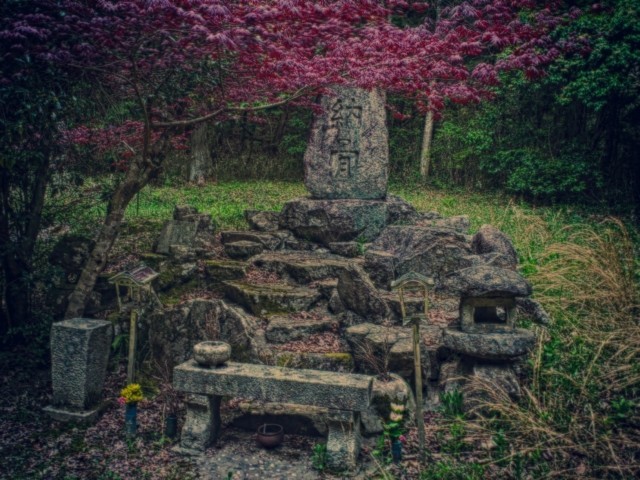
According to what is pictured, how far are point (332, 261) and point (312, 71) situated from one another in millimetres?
2518

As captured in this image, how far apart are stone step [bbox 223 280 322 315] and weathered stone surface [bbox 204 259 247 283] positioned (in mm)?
310

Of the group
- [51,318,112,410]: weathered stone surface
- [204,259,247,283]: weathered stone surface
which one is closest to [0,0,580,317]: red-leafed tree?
[51,318,112,410]: weathered stone surface

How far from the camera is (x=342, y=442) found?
14.4ft

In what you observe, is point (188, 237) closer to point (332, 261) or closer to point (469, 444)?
point (332, 261)

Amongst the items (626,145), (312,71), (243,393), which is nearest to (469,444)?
(243,393)

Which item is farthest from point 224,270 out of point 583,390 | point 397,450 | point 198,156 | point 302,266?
point 198,156

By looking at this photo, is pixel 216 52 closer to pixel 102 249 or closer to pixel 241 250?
pixel 102 249

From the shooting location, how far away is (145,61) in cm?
554

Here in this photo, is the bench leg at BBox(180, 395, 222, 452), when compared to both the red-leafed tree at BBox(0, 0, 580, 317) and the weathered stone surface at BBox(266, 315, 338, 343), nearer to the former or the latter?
the weathered stone surface at BBox(266, 315, 338, 343)

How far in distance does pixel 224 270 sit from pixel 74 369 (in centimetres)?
221

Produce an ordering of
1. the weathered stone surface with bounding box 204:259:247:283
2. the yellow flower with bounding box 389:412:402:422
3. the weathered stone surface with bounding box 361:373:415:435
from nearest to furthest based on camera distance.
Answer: the yellow flower with bounding box 389:412:402:422, the weathered stone surface with bounding box 361:373:415:435, the weathered stone surface with bounding box 204:259:247:283

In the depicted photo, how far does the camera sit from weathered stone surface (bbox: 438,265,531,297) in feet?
Answer: 15.4

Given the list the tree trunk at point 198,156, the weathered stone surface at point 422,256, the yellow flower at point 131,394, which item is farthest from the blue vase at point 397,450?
the tree trunk at point 198,156

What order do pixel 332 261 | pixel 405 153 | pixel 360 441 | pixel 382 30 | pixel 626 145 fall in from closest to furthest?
pixel 360 441 → pixel 382 30 → pixel 332 261 → pixel 626 145 → pixel 405 153
